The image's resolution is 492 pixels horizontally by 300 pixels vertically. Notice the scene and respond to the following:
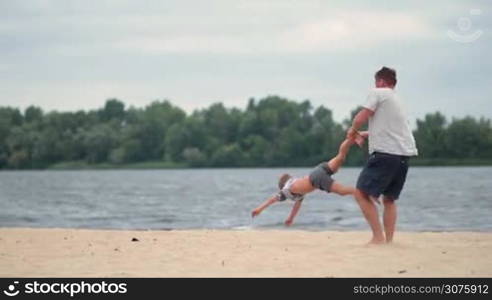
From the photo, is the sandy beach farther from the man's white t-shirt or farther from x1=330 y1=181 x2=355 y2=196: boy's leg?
the man's white t-shirt

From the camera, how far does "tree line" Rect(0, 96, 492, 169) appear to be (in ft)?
358

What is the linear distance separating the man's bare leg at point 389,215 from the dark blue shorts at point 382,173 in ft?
0.64

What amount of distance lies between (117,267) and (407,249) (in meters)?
3.14

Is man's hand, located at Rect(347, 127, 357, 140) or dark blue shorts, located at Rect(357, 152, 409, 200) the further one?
man's hand, located at Rect(347, 127, 357, 140)

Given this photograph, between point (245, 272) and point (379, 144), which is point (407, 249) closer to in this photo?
point (379, 144)

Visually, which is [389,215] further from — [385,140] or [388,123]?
[388,123]

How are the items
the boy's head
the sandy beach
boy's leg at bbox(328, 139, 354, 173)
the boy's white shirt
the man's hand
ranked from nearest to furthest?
1. the sandy beach
2. the boy's head
3. the man's hand
4. boy's leg at bbox(328, 139, 354, 173)
5. the boy's white shirt

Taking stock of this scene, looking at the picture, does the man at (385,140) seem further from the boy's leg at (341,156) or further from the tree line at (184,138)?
the tree line at (184,138)

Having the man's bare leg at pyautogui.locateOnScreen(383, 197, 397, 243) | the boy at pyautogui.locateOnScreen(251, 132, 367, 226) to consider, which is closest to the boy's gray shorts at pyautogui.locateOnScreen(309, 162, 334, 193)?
the boy at pyautogui.locateOnScreen(251, 132, 367, 226)

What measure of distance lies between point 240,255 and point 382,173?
1732 millimetres

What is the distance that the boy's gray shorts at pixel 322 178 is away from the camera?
34.1 ft

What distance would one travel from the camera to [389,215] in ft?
32.8

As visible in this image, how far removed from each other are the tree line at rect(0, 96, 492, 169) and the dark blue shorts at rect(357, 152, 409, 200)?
305 ft

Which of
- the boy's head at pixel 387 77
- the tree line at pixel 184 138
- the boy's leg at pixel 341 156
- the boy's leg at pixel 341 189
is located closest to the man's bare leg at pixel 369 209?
the boy's leg at pixel 341 189
